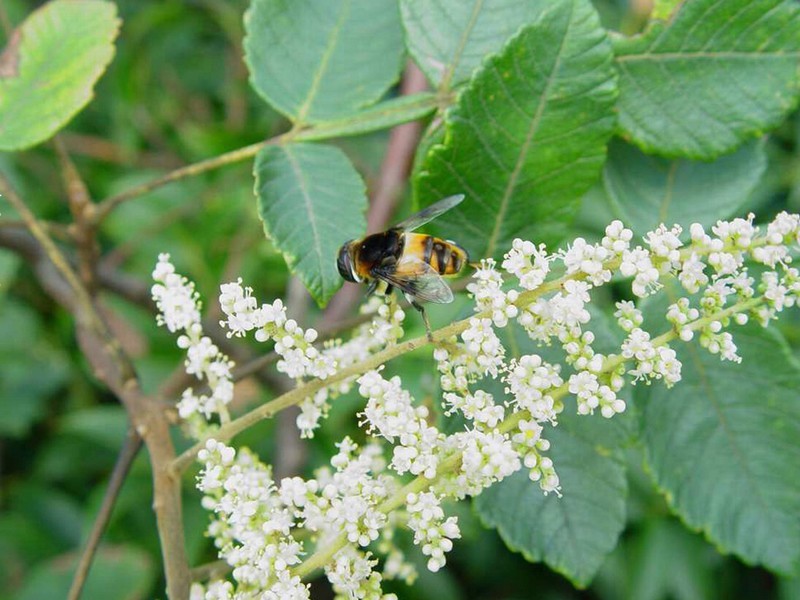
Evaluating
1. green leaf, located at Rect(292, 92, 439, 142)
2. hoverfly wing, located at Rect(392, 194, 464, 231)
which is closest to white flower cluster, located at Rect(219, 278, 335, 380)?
hoverfly wing, located at Rect(392, 194, 464, 231)

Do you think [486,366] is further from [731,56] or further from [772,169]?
[772,169]

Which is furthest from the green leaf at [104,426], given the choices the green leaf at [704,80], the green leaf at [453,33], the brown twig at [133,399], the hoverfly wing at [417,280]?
the green leaf at [704,80]

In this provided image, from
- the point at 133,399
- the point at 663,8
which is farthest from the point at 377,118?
the point at 133,399

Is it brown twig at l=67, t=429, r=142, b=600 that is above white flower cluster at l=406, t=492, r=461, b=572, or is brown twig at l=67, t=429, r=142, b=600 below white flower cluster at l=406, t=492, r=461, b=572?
below

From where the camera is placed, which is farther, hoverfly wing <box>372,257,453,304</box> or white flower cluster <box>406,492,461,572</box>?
A: hoverfly wing <box>372,257,453,304</box>

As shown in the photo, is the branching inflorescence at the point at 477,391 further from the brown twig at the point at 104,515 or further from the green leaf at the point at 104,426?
the green leaf at the point at 104,426

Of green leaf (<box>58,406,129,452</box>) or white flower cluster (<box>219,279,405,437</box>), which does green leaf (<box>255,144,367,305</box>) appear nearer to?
white flower cluster (<box>219,279,405,437</box>)

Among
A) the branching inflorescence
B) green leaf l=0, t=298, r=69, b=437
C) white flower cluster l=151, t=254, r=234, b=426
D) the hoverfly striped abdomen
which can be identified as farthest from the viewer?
green leaf l=0, t=298, r=69, b=437

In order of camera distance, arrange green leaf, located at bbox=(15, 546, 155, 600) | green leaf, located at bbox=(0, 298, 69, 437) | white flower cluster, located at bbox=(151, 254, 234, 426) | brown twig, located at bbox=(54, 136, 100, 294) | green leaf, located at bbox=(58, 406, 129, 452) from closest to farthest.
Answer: white flower cluster, located at bbox=(151, 254, 234, 426)
brown twig, located at bbox=(54, 136, 100, 294)
green leaf, located at bbox=(15, 546, 155, 600)
green leaf, located at bbox=(58, 406, 129, 452)
green leaf, located at bbox=(0, 298, 69, 437)

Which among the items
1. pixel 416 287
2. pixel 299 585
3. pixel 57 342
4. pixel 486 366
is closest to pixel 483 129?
pixel 416 287
